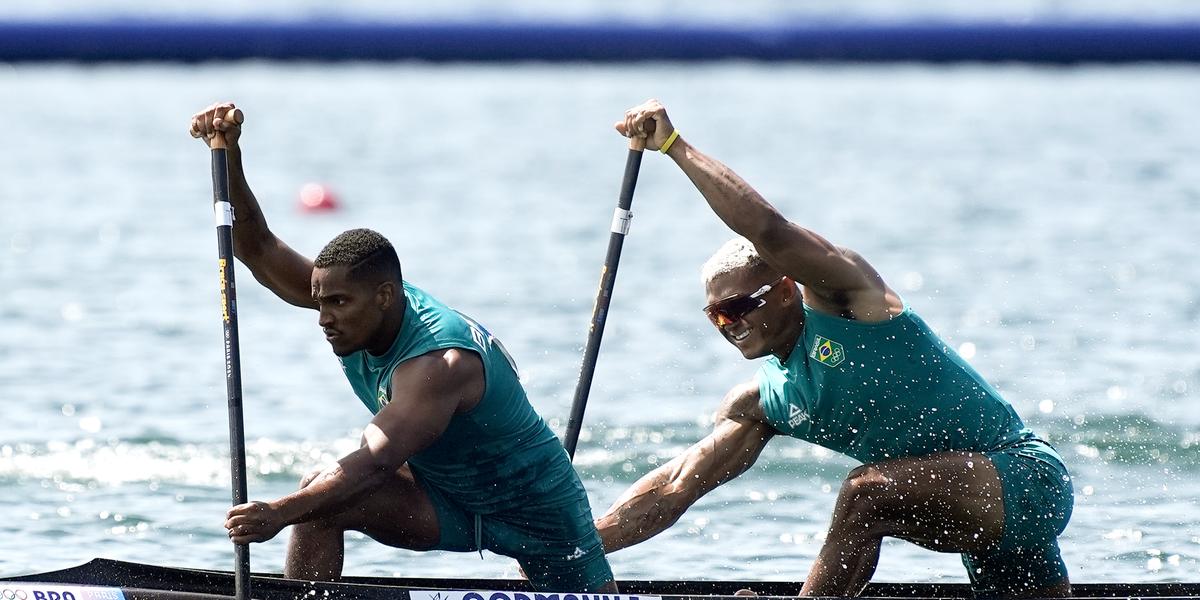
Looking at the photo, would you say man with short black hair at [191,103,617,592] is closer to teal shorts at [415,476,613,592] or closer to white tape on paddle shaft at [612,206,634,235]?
teal shorts at [415,476,613,592]

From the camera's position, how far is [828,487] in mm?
10680

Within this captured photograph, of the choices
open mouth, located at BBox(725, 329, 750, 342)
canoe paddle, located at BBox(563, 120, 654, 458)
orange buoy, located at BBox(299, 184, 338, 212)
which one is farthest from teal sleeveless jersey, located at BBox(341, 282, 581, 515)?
orange buoy, located at BBox(299, 184, 338, 212)

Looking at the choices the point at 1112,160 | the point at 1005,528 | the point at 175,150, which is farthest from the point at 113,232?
the point at 1005,528

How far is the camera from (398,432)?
593 cm

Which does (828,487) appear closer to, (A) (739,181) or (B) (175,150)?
(A) (739,181)

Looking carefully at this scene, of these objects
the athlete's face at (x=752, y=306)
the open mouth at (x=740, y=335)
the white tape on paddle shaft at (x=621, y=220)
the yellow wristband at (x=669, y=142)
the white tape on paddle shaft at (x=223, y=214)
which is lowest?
the open mouth at (x=740, y=335)

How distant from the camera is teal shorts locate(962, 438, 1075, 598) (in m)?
6.90

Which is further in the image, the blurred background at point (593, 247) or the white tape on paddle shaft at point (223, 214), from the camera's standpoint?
the blurred background at point (593, 247)

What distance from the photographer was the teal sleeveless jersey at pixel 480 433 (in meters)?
6.23

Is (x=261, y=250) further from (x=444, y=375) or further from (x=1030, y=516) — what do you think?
(x=1030, y=516)

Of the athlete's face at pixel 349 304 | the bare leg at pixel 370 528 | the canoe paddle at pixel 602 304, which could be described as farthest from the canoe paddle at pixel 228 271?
the canoe paddle at pixel 602 304

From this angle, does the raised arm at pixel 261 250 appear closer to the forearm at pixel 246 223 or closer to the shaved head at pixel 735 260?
the forearm at pixel 246 223

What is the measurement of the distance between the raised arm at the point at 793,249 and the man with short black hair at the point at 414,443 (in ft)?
3.40

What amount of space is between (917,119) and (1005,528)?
23439 mm
